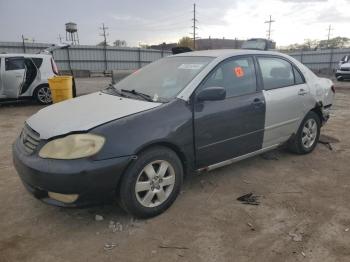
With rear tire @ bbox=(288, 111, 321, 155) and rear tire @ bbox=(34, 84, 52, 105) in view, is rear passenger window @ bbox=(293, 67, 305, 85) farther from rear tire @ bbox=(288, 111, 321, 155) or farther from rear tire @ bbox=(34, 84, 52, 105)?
rear tire @ bbox=(34, 84, 52, 105)

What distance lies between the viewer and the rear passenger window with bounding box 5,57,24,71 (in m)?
9.67

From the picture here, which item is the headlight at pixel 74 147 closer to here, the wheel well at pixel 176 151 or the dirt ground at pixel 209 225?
the wheel well at pixel 176 151

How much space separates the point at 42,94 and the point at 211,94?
847 centimetres

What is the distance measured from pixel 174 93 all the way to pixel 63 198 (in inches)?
59.4

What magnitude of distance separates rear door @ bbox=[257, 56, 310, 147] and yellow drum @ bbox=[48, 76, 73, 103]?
6756mm

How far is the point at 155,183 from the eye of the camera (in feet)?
10.3

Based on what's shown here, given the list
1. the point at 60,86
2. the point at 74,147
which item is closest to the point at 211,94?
the point at 74,147

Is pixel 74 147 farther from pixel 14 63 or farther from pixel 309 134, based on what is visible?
pixel 14 63

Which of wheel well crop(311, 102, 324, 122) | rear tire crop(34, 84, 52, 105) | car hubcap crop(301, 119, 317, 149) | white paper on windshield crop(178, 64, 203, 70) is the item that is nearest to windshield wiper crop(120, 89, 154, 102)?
white paper on windshield crop(178, 64, 203, 70)

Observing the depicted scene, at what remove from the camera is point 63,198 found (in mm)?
2801

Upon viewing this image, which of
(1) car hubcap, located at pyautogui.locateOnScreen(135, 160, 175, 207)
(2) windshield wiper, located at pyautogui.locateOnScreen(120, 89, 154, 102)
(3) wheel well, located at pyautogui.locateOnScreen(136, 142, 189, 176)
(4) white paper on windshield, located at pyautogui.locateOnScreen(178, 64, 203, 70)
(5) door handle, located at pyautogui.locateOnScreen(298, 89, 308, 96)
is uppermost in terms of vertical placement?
(4) white paper on windshield, located at pyautogui.locateOnScreen(178, 64, 203, 70)

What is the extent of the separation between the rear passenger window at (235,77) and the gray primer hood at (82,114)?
31.9 inches

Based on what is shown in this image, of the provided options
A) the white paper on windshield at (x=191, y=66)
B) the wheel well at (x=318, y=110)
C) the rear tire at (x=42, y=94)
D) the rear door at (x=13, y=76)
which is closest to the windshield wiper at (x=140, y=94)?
the white paper on windshield at (x=191, y=66)

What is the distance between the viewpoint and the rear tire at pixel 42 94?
1027cm
